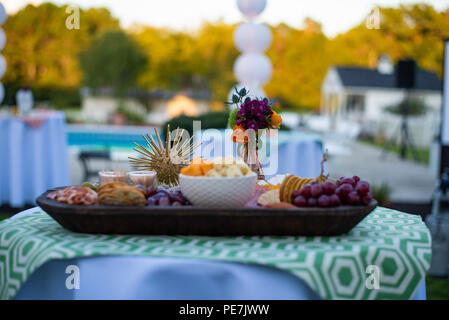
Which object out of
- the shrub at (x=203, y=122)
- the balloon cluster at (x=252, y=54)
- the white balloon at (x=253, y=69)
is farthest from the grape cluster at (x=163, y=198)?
the white balloon at (x=253, y=69)

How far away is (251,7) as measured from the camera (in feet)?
17.2

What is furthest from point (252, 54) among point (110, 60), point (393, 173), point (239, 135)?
point (110, 60)

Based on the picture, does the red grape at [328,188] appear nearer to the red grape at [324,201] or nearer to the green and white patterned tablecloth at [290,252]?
the red grape at [324,201]

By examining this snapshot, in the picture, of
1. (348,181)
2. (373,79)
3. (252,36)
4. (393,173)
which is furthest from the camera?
(373,79)

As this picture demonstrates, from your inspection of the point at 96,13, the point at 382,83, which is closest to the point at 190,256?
the point at 382,83

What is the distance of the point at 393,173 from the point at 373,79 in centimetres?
1972

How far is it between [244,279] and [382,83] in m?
29.0

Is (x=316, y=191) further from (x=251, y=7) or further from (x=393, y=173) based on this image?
(x=393, y=173)

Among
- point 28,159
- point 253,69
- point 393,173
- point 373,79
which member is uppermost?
point 373,79

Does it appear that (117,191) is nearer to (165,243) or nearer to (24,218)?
(165,243)

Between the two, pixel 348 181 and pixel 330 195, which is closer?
pixel 330 195

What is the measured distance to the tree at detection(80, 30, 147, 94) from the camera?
20.9 metres

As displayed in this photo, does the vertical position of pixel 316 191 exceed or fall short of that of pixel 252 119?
it falls short

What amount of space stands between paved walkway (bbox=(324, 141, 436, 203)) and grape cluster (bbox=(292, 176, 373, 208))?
6.03 m
